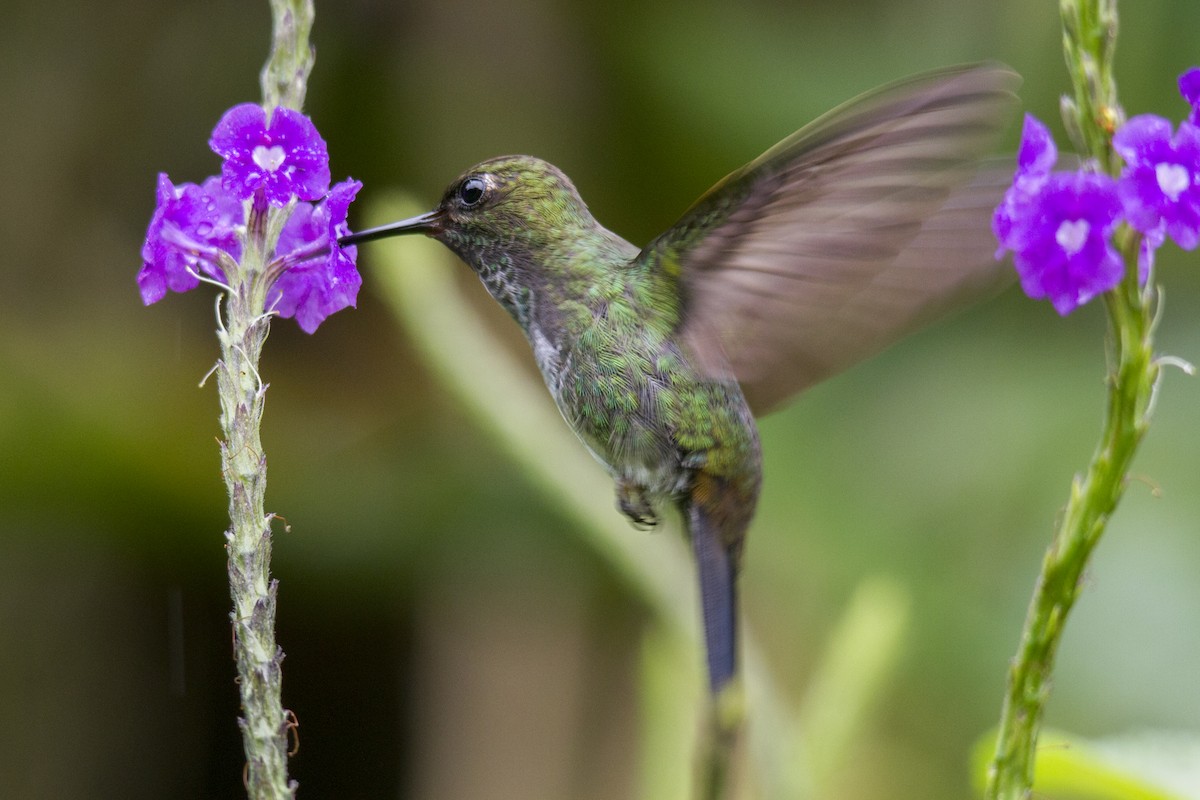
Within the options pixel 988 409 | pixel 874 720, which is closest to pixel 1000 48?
pixel 988 409

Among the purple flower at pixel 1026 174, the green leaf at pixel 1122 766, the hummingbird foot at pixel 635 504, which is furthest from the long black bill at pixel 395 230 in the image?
the green leaf at pixel 1122 766

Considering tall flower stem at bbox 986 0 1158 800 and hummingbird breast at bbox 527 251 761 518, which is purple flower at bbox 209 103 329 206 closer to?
hummingbird breast at bbox 527 251 761 518

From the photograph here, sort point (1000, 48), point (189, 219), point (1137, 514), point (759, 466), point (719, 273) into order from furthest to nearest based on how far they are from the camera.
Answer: point (1000, 48)
point (1137, 514)
point (759, 466)
point (719, 273)
point (189, 219)

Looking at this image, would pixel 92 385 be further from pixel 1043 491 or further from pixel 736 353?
pixel 1043 491

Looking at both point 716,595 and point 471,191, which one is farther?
point 471,191

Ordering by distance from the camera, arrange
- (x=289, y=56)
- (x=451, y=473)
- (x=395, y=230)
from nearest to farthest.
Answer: (x=289, y=56)
(x=395, y=230)
(x=451, y=473)

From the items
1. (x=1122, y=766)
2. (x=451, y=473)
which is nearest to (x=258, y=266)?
(x=1122, y=766)

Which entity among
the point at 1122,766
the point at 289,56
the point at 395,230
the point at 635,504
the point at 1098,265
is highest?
the point at 289,56

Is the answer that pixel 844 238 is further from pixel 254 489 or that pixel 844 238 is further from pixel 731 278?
pixel 254 489
